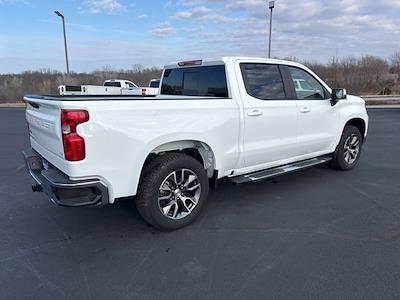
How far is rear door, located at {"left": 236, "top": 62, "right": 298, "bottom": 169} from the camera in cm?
420

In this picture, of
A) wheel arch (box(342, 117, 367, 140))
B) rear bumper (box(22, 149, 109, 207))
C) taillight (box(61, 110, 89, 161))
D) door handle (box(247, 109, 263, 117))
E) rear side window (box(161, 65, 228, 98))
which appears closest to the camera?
taillight (box(61, 110, 89, 161))

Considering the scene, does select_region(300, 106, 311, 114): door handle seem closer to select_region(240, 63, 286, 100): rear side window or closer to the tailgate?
select_region(240, 63, 286, 100): rear side window

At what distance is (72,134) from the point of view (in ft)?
9.41

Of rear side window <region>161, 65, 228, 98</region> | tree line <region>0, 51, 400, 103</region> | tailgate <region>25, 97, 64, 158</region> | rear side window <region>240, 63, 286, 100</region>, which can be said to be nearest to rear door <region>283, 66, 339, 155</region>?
rear side window <region>240, 63, 286, 100</region>

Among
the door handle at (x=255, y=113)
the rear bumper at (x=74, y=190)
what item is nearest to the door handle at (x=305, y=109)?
the door handle at (x=255, y=113)

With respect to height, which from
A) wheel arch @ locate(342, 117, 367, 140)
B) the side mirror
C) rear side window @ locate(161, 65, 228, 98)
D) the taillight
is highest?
rear side window @ locate(161, 65, 228, 98)

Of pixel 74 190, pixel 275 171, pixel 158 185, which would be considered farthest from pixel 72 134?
pixel 275 171

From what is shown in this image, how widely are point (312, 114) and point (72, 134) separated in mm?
3650

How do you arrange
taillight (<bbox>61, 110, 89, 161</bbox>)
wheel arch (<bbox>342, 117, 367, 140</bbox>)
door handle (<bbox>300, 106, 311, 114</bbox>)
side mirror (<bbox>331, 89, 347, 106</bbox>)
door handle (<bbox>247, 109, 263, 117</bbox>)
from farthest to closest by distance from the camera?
wheel arch (<bbox>342, 117, 367, 140</bbox>)
side mirror (<bbox>331, 89, 347, 106</bbox>)
door handle (<bbox>300, 106, 311, 114</bbox>)
door handle (<bbox>247, 109, 263, 117</bbox>)
taillight (<bbox>61, 110, 89, 161</bbox>)

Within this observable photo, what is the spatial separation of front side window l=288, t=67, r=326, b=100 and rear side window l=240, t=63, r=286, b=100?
34 cm

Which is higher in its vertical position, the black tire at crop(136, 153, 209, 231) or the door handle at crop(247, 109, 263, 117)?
the door handle at crop(247, 109, 263, 117)

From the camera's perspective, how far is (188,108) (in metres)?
3.56

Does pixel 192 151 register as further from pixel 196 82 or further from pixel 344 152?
pixel 344 152

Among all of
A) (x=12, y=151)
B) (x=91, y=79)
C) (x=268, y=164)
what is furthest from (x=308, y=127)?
(x=91, y=79)
